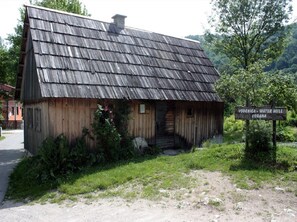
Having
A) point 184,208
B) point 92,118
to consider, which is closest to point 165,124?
point 92,118

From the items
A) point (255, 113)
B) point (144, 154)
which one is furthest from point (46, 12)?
point (255, 113)

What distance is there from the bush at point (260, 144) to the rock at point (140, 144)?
180 inches

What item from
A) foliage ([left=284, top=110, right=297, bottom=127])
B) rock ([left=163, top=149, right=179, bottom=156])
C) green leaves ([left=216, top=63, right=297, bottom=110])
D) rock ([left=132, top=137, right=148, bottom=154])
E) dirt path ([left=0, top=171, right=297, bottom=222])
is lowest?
dirt path ([left=0, top=171, right=297, bottom=222])

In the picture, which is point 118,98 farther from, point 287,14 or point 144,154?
point 287,14

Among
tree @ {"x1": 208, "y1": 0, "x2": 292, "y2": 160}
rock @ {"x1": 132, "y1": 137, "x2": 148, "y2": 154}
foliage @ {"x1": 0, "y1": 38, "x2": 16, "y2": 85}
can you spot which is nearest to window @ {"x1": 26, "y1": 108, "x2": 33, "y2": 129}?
A: rock @ {"x1": 132, "y1": 137, "x2": 148, "y2": 154}

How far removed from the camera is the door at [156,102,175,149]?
13414 millimetres

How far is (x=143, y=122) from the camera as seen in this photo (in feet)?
42.1

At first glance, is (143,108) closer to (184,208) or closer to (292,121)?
(184,208)

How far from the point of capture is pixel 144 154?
1245 centimetres

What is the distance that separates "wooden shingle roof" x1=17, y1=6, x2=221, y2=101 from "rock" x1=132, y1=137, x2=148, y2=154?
6.40 feet

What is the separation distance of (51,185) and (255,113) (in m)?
7.23

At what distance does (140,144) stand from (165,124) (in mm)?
1777

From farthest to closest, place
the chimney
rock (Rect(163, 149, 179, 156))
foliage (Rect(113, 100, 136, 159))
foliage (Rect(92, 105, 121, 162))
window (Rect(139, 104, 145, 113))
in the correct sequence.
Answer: the chimney
rock (Rect(163, 149, 179, 156))
window (Rect(139, 104, 145, 113))
foliage (Rect(113, 100, 136, 159))
foliage (Rect(92, 105, 121, 162))

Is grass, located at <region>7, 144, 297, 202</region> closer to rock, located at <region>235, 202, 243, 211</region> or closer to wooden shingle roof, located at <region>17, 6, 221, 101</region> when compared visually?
rock, located at <region>235, 202, 243, 211</region>
